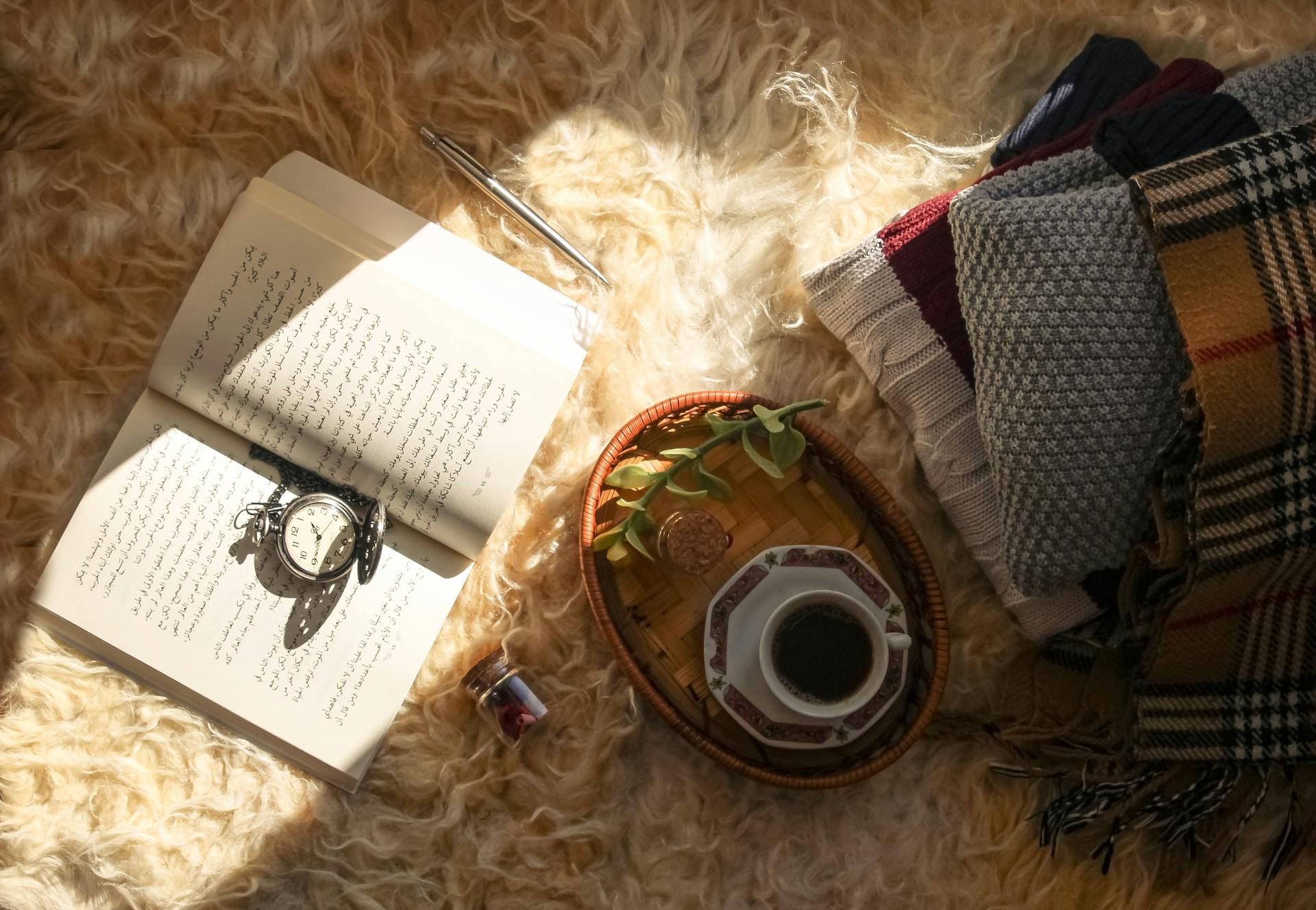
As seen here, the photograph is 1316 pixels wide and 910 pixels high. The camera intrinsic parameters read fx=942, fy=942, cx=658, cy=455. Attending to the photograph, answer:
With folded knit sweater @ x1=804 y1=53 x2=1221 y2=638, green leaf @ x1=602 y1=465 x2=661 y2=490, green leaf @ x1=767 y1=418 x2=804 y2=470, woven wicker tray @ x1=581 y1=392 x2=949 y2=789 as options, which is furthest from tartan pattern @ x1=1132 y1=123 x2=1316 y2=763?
green leaf @ x1=602 y1=465 x2=661 y2=490

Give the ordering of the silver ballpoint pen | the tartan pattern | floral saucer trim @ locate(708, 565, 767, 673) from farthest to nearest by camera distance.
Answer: the silver ballpoint pen → floral saucer trim @ locate(708, 565, 767, 673) → the tartan pattern

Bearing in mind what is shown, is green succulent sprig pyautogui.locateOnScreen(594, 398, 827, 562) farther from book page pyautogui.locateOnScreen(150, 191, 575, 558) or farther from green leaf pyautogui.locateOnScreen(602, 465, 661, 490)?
book page pyautogui.locateOnScreen(150, 191, 575, 558)

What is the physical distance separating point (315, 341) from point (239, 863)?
1.74 ft

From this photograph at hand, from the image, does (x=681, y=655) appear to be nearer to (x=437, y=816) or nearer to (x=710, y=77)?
(x=437, y=816)

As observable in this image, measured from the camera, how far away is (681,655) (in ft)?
3.14

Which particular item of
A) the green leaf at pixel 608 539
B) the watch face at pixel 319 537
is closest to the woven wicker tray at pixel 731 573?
the green leaf at pixel 608 539

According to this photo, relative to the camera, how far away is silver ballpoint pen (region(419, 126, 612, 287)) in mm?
1021

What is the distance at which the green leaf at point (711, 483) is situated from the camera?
924 mm

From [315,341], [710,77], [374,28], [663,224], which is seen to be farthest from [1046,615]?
[374,28]

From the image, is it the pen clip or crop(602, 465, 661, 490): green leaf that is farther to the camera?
the pen clip

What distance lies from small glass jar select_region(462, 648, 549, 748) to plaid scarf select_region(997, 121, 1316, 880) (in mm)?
495

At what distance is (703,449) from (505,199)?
1.17 ft

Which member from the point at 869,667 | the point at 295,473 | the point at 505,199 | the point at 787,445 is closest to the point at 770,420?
the point at 787,445

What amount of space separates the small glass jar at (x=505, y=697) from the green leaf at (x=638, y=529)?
19 cm
